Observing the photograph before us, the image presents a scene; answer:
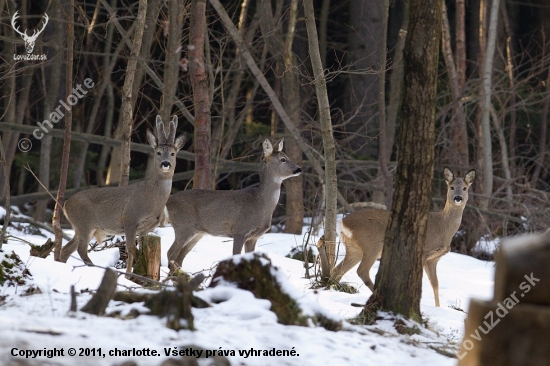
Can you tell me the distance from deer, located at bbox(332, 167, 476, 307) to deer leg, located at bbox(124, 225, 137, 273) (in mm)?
2392

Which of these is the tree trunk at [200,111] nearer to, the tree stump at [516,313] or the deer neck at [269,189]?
the deer neck at [269,189]

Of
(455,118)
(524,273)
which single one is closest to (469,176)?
(455,118)

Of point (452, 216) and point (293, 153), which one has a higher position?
point (293, 153)

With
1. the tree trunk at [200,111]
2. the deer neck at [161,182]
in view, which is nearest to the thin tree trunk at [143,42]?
the tree trunk at [200,111]

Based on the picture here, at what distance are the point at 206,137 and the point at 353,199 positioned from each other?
581 centimetres

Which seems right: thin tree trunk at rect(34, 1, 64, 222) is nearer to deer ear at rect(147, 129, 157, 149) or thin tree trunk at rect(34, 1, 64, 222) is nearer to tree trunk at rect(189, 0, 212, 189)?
tree trunk at rect(189, 0, 212, 189)

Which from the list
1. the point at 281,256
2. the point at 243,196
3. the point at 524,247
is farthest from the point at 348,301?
the point at 524,247

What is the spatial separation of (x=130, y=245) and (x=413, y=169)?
13.6 ft

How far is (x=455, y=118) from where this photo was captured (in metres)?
16.4

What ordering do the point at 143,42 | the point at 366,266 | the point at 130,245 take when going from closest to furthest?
1. the point at 130,245
2. the point at 366,266
3. the point at 143,42

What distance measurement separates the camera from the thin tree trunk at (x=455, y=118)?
1554 cm

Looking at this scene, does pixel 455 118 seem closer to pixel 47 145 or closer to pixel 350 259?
pixel 350 259

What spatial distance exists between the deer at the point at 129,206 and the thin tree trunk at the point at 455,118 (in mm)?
7180

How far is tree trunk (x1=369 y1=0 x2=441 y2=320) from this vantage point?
655 centimetres
